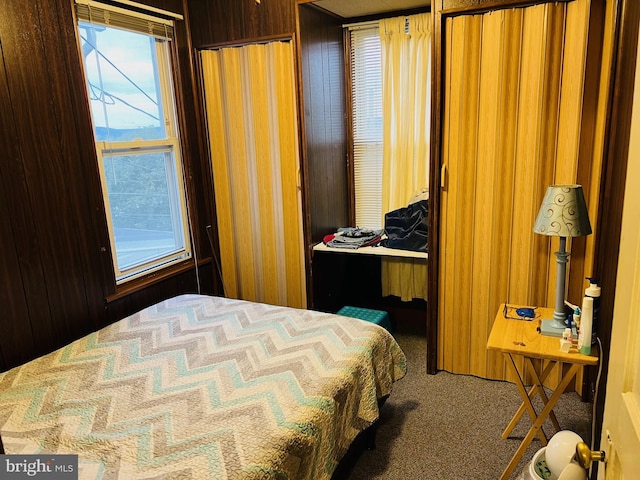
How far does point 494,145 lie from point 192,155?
1975mm

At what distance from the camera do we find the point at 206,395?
1742 mm

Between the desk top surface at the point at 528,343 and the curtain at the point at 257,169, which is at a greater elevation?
the curtain at the point at 257,169

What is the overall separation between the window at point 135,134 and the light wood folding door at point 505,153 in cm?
175

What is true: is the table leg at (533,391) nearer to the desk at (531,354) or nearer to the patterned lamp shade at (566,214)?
the desk at (531,354)

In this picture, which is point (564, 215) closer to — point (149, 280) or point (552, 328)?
point (552, 328)

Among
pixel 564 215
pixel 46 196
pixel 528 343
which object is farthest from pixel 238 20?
pixel 528 343

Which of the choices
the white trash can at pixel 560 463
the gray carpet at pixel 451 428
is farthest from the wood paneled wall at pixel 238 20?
the white trash can at pixel 560 463

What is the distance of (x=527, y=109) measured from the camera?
7.68 feet

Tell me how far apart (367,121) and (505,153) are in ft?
4.15

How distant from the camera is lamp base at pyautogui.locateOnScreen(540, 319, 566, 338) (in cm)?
199

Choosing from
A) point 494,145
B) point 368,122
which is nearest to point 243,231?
point 368,122

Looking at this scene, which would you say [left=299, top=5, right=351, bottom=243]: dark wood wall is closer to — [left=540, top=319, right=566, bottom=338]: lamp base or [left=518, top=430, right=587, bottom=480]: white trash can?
[left=540, top=319, right=566, bottom=338]: lamp base

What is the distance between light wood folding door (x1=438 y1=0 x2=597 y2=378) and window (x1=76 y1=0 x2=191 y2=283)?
175 centimetres

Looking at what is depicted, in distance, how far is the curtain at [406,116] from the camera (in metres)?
3.13
